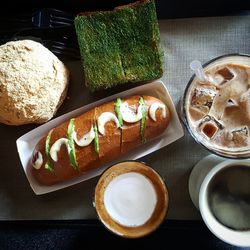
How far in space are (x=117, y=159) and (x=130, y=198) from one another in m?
0.11

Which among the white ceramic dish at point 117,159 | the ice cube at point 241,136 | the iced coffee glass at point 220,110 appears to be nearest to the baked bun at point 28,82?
the white ceramic dish at point 117,159

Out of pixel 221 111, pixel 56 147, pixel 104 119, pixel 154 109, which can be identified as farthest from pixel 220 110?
pixel 56 147

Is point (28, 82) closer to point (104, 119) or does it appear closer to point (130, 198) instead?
point (104, 119)

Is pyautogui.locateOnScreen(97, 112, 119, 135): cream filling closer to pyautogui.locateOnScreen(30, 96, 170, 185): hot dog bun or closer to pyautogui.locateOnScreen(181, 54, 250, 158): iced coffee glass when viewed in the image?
pyautogui.locateOnScreen(30, 96, 170, 185): hot dog bun

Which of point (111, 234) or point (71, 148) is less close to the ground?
point (71, 148)

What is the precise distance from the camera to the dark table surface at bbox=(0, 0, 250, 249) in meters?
1.25

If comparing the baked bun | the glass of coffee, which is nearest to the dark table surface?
the glass of coffee

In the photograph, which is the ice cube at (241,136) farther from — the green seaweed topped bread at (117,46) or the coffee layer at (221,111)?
the green seaweed topped bread at (117,46)

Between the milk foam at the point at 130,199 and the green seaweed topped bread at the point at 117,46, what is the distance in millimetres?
239

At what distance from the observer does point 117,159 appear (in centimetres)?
127

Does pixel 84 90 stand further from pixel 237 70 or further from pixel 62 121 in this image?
pixel 237 70

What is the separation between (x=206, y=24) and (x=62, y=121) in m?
0.44

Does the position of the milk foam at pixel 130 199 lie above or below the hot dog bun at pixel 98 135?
below

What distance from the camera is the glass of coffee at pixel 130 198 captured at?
1.20 metres
